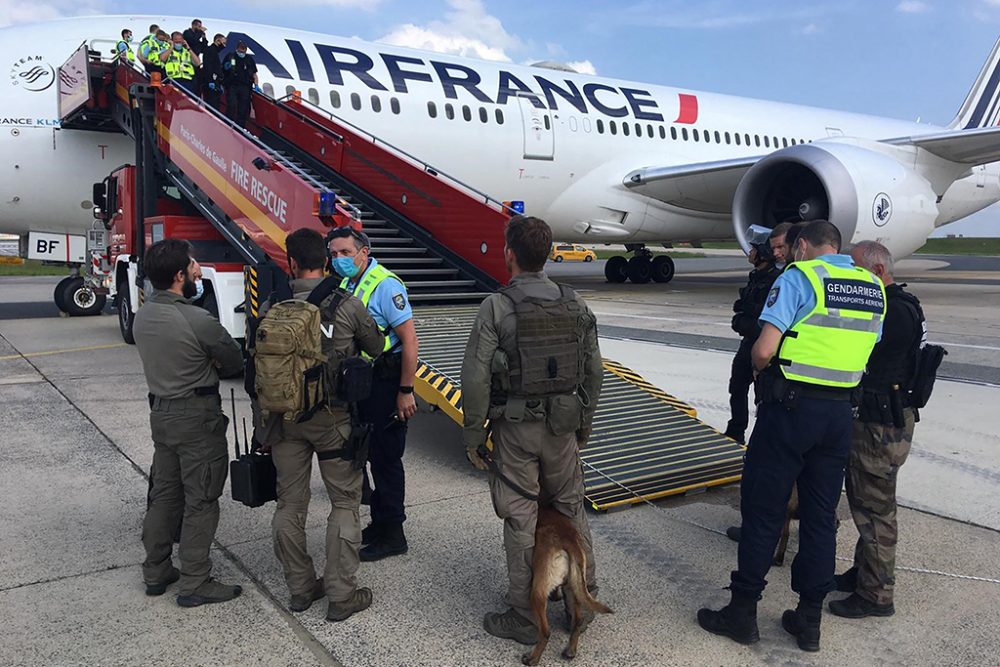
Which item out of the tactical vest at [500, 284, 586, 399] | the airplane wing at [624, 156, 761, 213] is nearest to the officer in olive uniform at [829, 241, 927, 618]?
the tactical vest at [500, 284, 586, 399]

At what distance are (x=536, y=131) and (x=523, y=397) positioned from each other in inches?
496

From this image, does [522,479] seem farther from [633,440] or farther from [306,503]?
[633,440]

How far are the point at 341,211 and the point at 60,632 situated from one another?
13.2ft

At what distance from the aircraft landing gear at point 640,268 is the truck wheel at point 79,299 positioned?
12735mm

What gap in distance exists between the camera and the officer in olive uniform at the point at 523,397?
298 cm

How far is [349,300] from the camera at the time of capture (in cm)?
332

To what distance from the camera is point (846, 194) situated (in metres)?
11.8

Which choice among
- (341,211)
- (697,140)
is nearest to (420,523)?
(341,211)

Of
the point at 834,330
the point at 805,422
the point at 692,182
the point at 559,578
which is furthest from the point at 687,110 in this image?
the point at 559,578

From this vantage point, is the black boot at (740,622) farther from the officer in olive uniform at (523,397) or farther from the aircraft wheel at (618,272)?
the aircraft wheel at (618,272)

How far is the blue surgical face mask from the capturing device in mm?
3662

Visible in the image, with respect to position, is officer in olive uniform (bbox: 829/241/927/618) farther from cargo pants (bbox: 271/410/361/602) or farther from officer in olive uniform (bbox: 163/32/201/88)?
officer in olive uniform (bbox: 163/32/201/88)

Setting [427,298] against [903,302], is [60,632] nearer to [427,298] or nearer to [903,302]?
[903,302]

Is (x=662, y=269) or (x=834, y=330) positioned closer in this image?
(x=834, y=330)
